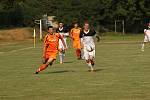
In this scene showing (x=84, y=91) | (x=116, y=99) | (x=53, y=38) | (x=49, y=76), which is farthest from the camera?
(x=53, y=38)

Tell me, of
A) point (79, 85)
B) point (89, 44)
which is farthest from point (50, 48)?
point (79, 85)

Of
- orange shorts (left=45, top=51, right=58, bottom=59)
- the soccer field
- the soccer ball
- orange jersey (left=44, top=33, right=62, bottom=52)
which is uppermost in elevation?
orange jersey (left=44, top=33, right=62, bottom=52)

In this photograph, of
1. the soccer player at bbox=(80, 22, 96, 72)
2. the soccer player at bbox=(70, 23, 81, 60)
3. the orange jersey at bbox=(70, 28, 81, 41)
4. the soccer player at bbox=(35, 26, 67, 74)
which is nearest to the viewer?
the soccer player at bbox=(35, 26, 67, 74)

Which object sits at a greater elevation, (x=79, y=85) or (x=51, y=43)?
(x=51, y=43)

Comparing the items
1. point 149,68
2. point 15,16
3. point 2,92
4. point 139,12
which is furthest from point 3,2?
point 2,92

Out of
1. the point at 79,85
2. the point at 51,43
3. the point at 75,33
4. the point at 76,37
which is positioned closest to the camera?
the point at 79,85

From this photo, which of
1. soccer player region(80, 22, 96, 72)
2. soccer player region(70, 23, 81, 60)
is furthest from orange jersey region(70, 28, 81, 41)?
soccer player region(80, 22, 96, 72)

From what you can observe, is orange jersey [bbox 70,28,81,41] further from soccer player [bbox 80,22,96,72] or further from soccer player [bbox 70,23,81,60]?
soccer player [bbox 80,22,96,72]

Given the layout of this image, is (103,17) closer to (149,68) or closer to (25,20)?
(25,20)

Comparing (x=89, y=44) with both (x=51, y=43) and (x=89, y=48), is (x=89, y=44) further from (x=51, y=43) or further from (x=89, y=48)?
(x=51, y=43)

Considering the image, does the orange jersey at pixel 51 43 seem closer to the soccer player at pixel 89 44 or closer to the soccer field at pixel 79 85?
the soccer field at pixel 79 85

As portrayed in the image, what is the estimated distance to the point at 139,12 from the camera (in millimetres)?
98312

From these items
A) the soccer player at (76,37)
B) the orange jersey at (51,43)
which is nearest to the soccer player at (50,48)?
the orange jersey at (51,43)

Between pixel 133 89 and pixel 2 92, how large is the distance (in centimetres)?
372
